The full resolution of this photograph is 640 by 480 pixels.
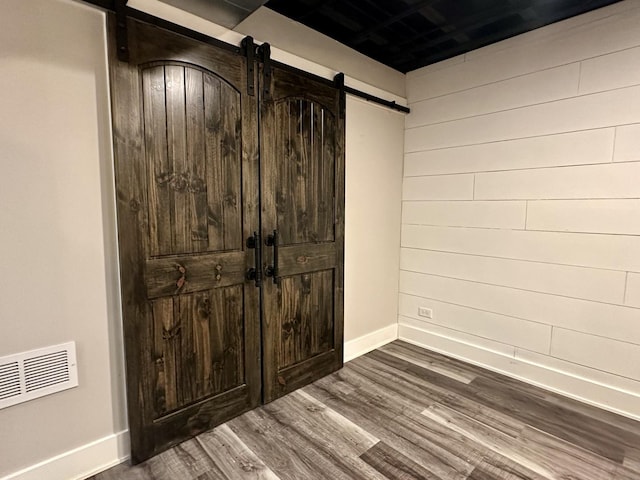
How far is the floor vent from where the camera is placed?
56.2 inches

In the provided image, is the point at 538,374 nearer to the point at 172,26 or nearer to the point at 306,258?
the point at 306,258

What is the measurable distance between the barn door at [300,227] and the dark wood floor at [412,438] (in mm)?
283

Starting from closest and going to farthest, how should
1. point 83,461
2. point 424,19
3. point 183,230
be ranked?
point 83,461 < point 183,230 < point 424,19

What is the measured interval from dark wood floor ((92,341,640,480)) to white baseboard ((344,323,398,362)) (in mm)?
369

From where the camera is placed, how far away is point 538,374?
8.32ft

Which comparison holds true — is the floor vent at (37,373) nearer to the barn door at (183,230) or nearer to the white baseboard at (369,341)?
the barn door at (183,230)

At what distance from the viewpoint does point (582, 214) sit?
229cm

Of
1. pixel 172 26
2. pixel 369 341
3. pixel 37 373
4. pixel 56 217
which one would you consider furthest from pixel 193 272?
pixel 369 341

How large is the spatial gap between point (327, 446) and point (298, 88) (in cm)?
232

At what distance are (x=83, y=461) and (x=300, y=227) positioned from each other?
5.84 feet

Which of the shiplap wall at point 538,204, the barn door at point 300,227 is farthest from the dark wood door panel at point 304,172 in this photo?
the shiplap wall at point 538,204

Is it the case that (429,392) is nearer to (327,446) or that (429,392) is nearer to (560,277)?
(327,446)

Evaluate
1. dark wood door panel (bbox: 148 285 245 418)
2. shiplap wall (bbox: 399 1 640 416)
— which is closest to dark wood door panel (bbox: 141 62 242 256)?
dark wood door panel (bbox: 148 285 245 418)

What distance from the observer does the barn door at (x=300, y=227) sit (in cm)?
221
